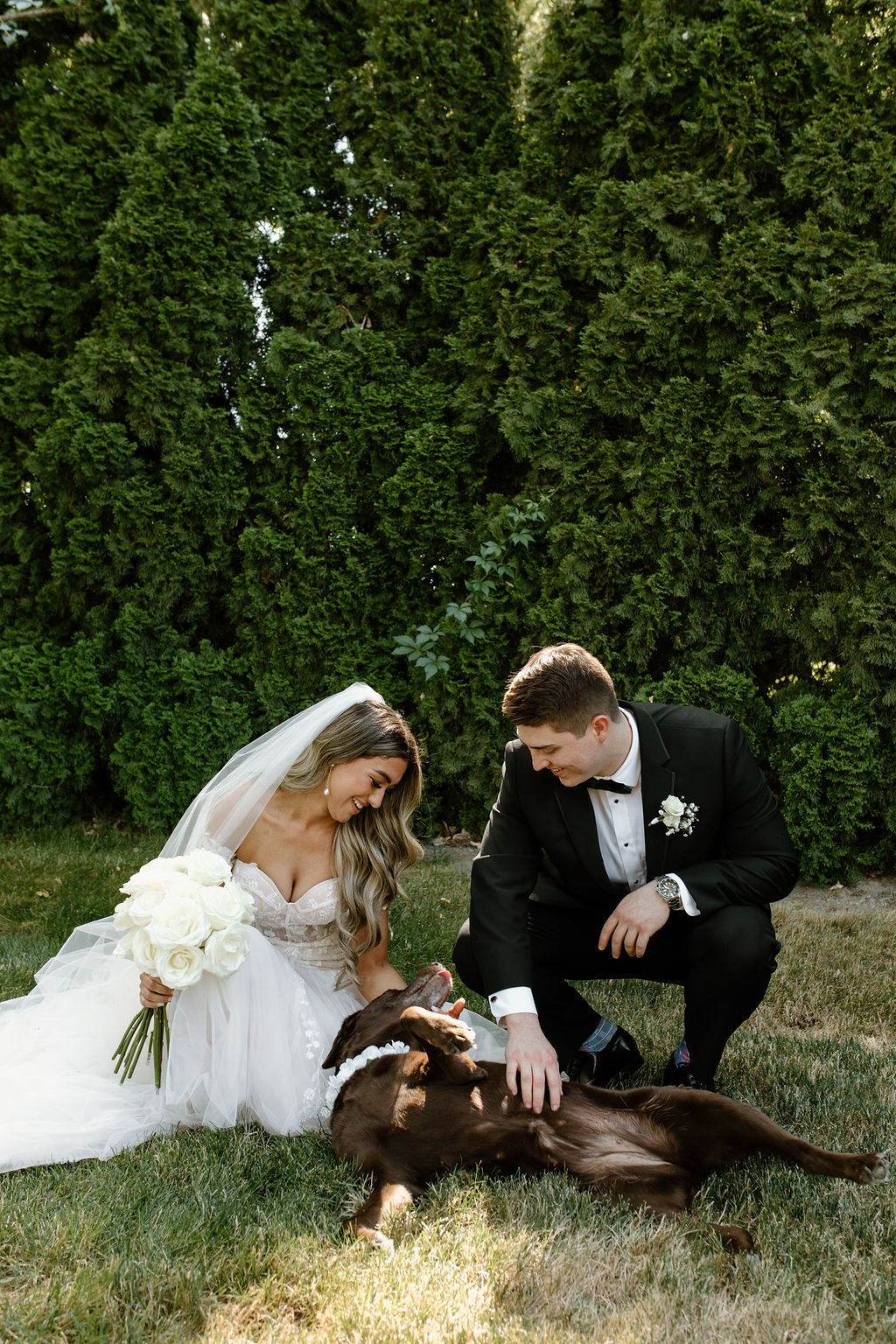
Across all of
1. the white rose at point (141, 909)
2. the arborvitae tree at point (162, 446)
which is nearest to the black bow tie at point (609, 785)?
the white rose at point (141, 909)

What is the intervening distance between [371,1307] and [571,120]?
6583 millimetres

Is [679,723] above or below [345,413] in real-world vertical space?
below

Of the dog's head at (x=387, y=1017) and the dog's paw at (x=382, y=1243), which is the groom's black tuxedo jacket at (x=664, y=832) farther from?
the dog's paw at (x=382, y=1243)

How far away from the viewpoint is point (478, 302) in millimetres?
6477

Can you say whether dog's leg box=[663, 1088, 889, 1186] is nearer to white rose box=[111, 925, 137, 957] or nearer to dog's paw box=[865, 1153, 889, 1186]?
dog's paw box=[865, 1153, 889, 1186]

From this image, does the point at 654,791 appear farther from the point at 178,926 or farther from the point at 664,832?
the point at 178,926

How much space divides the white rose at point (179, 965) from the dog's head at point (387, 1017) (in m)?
0.53

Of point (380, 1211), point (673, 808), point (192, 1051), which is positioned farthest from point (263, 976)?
point (673, 808)

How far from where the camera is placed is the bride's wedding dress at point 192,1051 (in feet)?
10.1

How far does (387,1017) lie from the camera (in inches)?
121

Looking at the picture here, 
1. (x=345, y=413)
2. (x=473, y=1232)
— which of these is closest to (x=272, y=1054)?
(x=473, y=1232)

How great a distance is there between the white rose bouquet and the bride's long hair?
658 mm

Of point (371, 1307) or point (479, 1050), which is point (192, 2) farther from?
point (371, 1307)

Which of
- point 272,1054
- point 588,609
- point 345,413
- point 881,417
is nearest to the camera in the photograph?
point 272,1054
